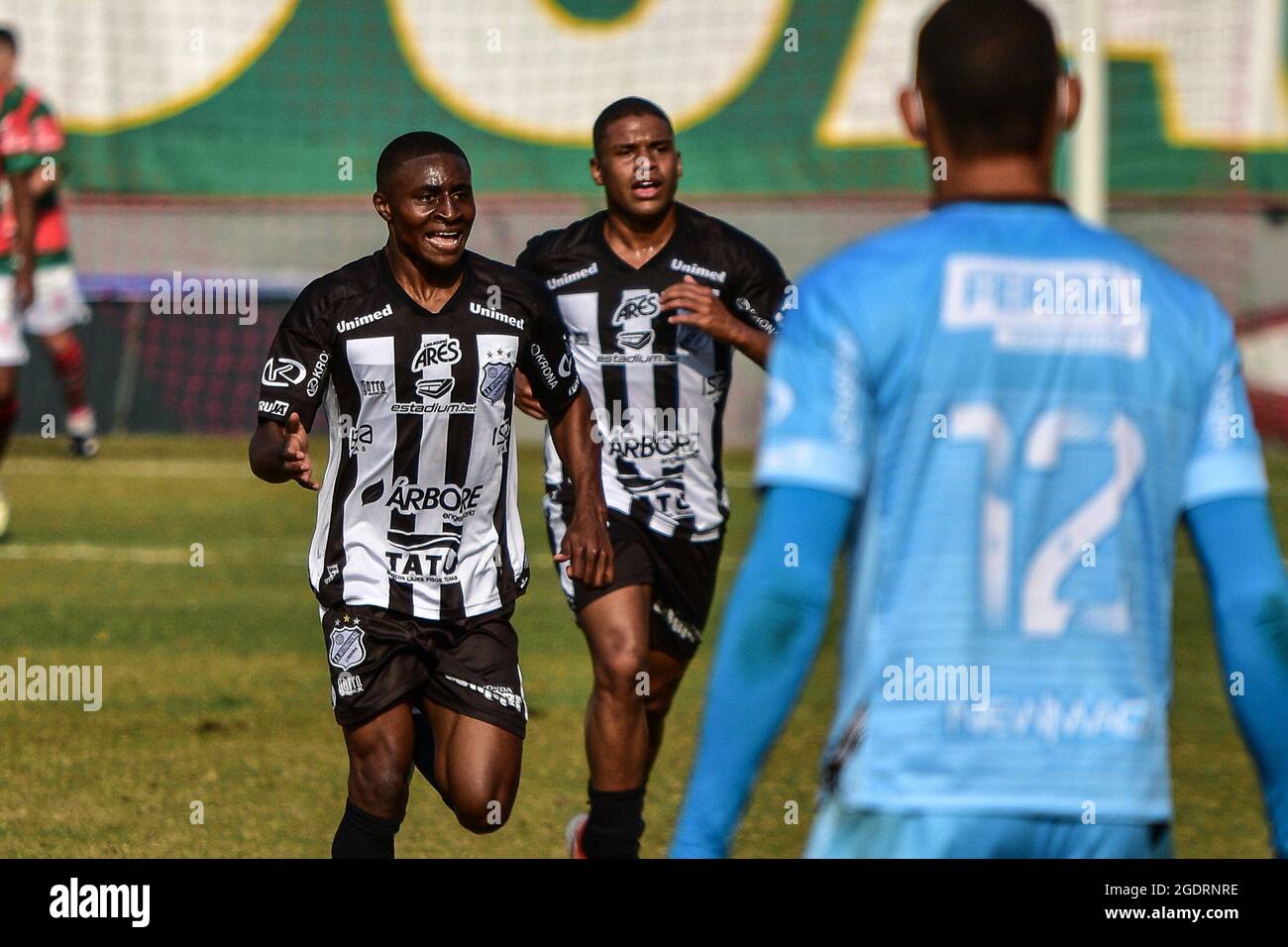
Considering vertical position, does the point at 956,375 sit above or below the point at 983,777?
above

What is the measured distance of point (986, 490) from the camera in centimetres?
241

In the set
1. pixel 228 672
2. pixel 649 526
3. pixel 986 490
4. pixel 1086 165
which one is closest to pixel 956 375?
pixel 986 490

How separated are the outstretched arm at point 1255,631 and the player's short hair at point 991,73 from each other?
0.59m

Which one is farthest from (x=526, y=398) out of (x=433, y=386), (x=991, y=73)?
(x=991, y=73)

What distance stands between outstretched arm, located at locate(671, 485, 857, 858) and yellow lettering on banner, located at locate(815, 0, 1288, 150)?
48.1ft

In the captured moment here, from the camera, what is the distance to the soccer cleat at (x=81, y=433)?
46.8 ft

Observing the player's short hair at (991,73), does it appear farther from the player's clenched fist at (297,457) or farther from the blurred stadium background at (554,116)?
the blurred stadium background at (554,116)

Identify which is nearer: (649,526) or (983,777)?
(983,777)

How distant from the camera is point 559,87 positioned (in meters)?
16.8

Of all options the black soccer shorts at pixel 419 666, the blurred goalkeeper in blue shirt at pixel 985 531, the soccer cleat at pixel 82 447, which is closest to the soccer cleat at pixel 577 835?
the black soccer shorts at pixel 419 666

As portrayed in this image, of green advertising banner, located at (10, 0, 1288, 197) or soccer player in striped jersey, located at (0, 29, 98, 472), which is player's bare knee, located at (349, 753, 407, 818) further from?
green advertising banner, located at (10, 0, 1288, 197)

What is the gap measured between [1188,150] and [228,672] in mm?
11565

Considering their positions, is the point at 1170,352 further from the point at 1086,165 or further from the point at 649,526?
the point at 1086,165
